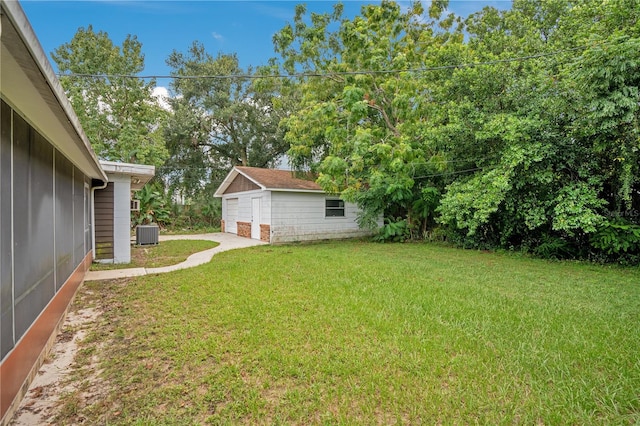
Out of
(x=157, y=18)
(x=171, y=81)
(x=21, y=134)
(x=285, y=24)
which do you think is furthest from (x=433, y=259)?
(x=171, y=81)

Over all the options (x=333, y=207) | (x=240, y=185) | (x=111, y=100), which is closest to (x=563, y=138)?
(x=333, y=207)

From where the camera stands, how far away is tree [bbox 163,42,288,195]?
20.2 meters

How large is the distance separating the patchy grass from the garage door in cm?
378

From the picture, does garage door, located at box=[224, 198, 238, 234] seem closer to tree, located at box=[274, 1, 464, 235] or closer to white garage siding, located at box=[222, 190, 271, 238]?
white garage siding, located at box=[222, 190, 271, 238]

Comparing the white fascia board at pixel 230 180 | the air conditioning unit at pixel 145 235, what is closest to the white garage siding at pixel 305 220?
the white fascia board at pixel 230 180

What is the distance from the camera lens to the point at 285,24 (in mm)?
12852

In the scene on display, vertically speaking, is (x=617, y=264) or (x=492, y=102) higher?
(x=492, y=102)

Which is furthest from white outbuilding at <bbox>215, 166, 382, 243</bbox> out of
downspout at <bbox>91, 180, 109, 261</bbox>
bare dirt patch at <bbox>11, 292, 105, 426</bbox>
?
bare dirt patch at <bbox>11, 292, 105, 426</bbox>

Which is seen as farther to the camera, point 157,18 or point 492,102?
point 492,102

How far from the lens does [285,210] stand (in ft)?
41.1

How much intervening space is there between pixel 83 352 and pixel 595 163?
413 inches

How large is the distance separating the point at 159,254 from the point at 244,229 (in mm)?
5224

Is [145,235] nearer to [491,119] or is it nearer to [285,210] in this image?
[285,210]

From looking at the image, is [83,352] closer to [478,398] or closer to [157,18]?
[478,398]
